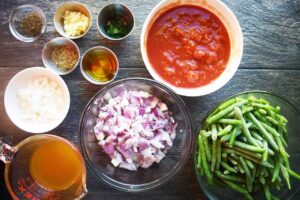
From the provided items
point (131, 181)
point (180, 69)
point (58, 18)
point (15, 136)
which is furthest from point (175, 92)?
point (15, 136)

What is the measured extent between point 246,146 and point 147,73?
67cm

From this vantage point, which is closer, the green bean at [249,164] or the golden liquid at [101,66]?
the green bean at [249,164]

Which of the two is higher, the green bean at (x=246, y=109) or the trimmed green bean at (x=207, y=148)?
the green bean at (x=246, y=109)

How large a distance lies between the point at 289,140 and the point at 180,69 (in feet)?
2.17

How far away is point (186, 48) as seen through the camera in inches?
93.7

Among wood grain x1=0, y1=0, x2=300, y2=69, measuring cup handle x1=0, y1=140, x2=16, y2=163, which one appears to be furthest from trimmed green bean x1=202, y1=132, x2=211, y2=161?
measuring cup handle x1=0, y1=140, x2=16, y2=163

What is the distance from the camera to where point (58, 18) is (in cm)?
245

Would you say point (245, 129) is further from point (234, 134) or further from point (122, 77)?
point (122, 77)

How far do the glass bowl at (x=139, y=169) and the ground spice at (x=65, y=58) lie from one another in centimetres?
26

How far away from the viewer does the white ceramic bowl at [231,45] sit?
2.36m

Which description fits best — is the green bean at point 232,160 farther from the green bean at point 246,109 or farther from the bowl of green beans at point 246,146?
the green bean at point 246,109

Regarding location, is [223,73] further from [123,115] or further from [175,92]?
[123,115]

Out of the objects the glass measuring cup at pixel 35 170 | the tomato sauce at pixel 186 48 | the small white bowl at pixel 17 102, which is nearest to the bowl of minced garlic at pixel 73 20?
the small white bowl at pixel 17 102

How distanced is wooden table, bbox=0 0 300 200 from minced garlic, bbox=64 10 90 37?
2.2 inches
